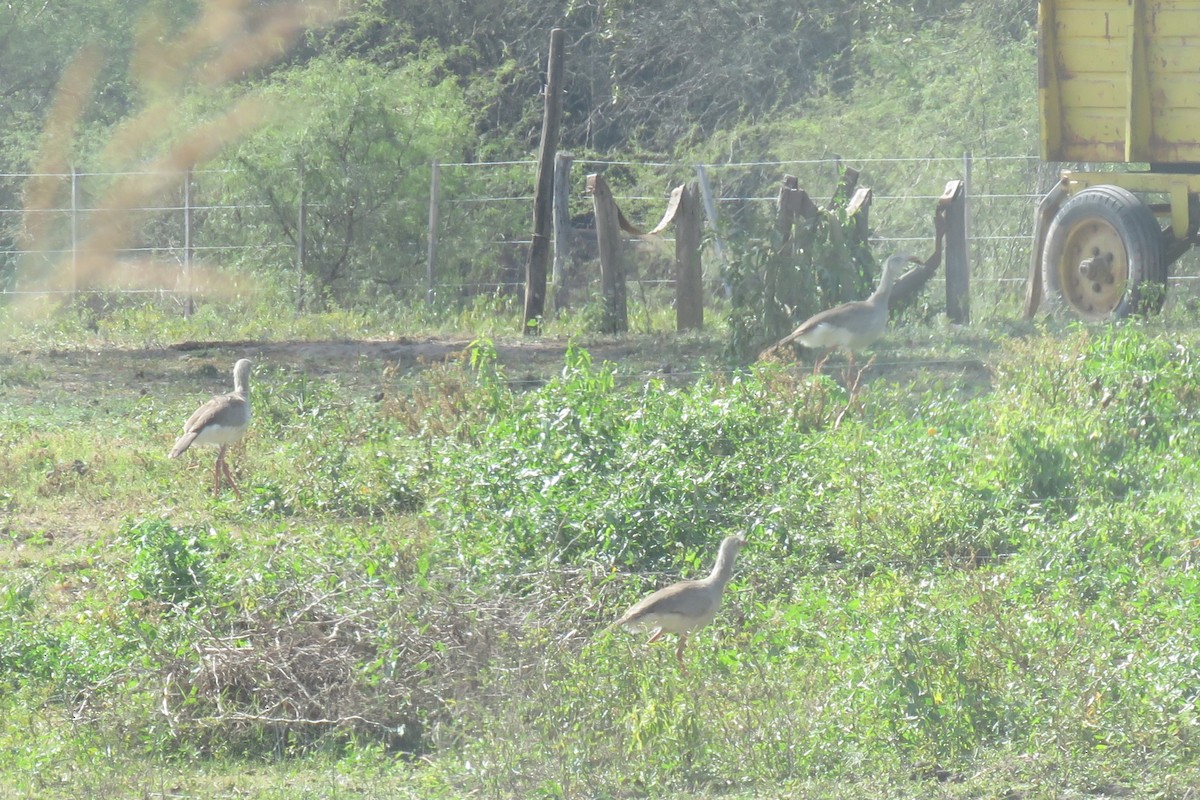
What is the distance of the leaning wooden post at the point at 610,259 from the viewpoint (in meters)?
15.3

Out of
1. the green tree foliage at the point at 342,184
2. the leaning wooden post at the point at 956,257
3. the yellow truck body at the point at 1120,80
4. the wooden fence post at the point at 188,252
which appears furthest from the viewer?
the wooden fence post at the point at 188,252

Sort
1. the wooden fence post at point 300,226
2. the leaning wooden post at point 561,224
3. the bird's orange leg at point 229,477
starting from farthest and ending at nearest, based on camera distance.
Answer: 1. the wooden fence post at point 300,226
2. the leaning wooden post at point 561,224
3. the bird's orange leg at point 229,477

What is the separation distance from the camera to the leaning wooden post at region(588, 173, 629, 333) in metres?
15.3

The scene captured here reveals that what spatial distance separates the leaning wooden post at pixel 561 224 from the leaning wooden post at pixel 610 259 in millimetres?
961

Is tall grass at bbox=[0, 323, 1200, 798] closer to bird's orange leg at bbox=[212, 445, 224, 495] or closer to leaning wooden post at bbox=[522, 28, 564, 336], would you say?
bird's orange leg at bbox=[212, 445, 224, 495]

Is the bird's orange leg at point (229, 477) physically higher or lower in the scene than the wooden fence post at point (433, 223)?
lower

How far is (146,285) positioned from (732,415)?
14208 mm

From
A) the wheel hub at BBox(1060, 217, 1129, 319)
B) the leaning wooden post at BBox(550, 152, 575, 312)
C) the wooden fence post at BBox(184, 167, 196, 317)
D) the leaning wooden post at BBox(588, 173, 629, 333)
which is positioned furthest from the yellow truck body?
the wooden fence post at BBox(184, 167, 196, 317)

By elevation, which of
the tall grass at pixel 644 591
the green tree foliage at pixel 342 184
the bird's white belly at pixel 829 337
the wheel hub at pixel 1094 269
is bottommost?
the tall grass at pixel 644 591

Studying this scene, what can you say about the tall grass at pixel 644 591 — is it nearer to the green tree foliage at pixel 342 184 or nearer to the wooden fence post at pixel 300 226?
the wooden fence post at pixel 300 226

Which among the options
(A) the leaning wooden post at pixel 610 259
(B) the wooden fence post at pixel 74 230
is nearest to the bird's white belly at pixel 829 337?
(A) the leaning wooden post at pixel 610 259

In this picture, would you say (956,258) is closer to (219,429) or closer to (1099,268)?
(1099,268)

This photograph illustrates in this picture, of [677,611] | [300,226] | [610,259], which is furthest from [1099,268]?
[300,226]

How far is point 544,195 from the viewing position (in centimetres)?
1611
